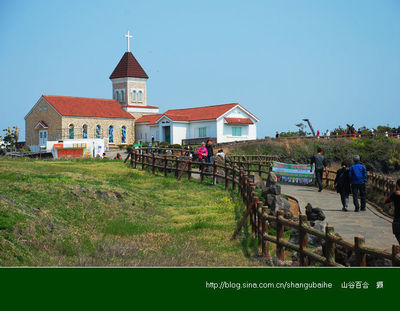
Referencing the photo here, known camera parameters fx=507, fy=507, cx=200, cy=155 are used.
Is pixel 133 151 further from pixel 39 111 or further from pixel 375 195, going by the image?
pixel 39 111

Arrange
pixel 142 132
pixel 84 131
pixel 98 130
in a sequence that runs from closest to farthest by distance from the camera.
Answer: pixel 84 131 → pixel 98 130 → pixel 142 132

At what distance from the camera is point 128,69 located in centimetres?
6512

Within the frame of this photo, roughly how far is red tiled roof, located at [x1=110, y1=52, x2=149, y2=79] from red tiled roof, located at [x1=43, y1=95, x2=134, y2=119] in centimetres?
531

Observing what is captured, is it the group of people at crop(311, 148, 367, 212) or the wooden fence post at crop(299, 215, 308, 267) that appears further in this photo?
the group of people at crop(311, 148, 367, 212)

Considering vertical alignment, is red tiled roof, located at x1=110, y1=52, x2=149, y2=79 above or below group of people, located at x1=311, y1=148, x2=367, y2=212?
above

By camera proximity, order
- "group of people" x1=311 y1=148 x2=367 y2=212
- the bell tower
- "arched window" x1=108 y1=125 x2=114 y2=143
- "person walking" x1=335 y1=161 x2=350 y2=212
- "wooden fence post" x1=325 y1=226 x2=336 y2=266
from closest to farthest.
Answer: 1. "wooden fence post" x1=325 y1=226 x2=336 y2=266
2. "group of people" x1=311 y1=148 x2=367 y2=212
3. "person walking" x1=335 y1=161 x2=350 y2=212
4. "arched window" x1=108 y1=125 x2=114 y2=143
5. the bell tower

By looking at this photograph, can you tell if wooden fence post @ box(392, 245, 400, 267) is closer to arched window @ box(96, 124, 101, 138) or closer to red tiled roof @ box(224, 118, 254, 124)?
red tiled roof @ box(224, 118, 254, 124)

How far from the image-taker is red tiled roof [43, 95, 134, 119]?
5409 cm

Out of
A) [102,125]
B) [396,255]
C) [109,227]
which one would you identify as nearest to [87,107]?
[102,125]

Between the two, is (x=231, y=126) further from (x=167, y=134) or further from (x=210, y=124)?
(x=167, y=134)

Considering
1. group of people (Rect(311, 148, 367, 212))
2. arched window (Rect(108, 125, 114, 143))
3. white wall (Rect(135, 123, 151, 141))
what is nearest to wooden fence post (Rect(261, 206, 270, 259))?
group of people (Rect(311, 148, 367, 212))

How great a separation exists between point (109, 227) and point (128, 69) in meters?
55.5
